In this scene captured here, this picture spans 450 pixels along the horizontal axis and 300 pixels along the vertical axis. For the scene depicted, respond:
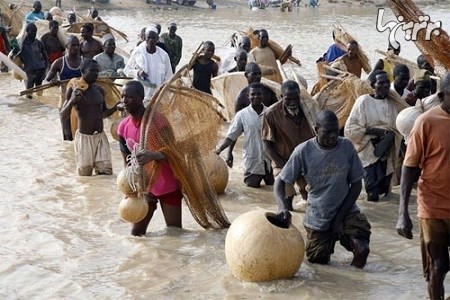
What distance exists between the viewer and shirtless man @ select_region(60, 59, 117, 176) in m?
9.43

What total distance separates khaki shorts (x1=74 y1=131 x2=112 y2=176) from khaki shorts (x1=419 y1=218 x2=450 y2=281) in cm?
500

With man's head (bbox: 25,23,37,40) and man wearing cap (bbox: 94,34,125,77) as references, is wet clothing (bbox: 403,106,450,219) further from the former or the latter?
man's head (bbox: 25,23,37,40)

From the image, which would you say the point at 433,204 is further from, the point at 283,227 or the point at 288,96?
the point at 288,96

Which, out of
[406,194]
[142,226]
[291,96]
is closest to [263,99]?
[291,96]

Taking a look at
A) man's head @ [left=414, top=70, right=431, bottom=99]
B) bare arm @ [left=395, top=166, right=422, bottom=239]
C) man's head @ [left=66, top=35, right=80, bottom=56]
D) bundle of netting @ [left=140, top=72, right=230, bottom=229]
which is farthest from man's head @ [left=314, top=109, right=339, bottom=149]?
man's head @ [left=66, top=35, right=80, bottom=56]

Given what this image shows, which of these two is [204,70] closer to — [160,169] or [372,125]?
[372,125]

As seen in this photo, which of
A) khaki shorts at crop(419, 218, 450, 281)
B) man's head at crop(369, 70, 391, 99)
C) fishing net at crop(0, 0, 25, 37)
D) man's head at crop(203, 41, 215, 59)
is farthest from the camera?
fishing net at crop(0, 0, 25, 37)

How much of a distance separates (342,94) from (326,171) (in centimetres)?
363

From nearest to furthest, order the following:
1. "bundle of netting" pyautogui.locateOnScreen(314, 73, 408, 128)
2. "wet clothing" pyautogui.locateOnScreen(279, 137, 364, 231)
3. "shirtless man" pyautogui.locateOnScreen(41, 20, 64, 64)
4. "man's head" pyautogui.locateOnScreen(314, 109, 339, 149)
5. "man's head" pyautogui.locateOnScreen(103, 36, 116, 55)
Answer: "man's head" pyautogui.locateOnScreen(314, 109, 339, 149) → "wet clothing" pyautogui.locateOnScreen(279, 137, 364, 231) → "bundle of netting" pyautogui.locateOnScreen(314, 73, 408, 128) → "man's head" pyautogui.locateOnScreen(103, 36, 116, 55) → "shirtless man" pyautogui.locateOnScreen(41, 20, 64, 64)

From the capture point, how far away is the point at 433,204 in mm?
5328

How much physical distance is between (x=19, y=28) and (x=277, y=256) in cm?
1699

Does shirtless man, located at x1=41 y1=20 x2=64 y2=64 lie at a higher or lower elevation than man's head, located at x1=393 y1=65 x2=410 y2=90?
lower

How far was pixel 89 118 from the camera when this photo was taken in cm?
953

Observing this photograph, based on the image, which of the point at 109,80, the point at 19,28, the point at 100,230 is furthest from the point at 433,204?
the point at 19,28
